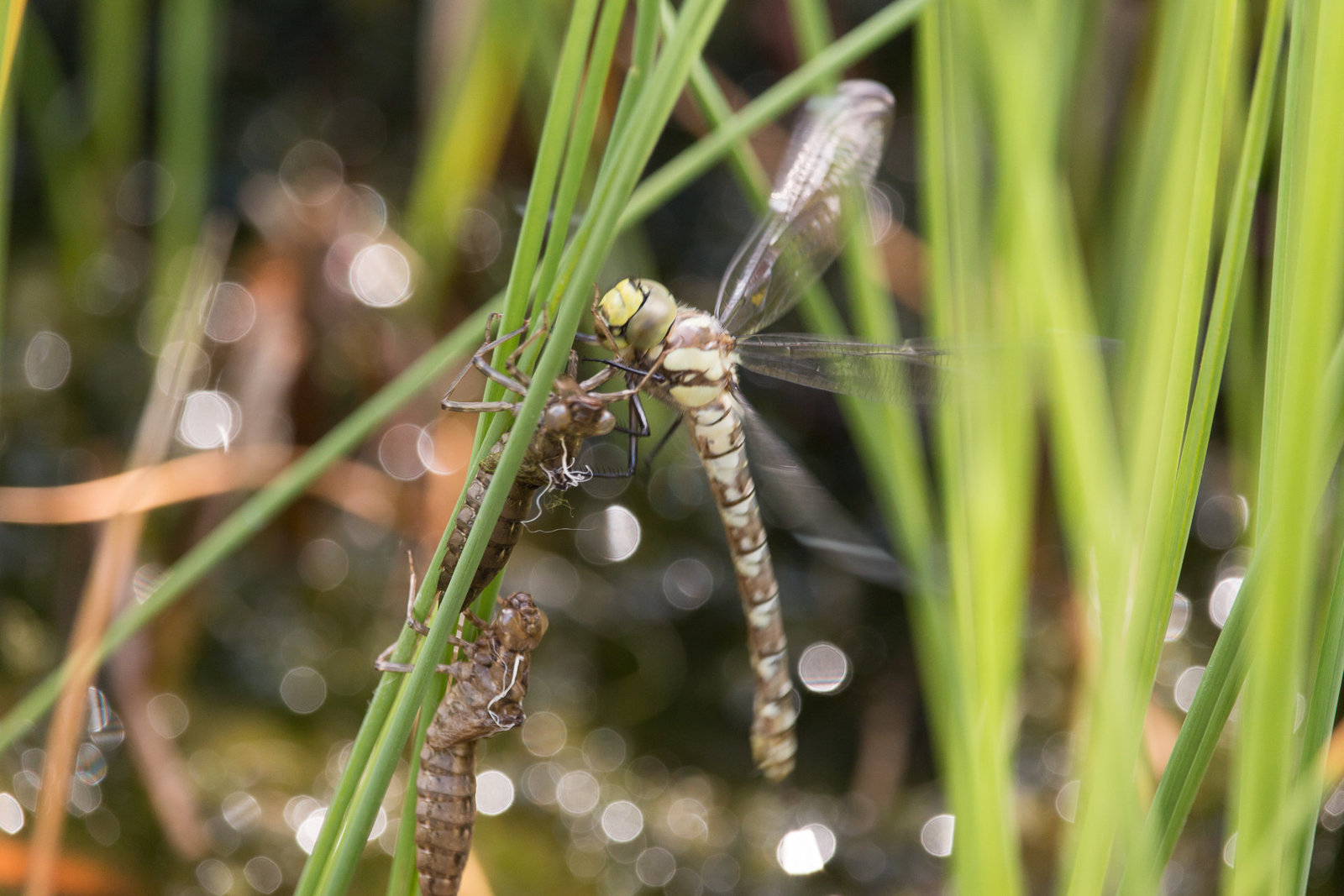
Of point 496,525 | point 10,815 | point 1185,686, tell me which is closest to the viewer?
point 496,525

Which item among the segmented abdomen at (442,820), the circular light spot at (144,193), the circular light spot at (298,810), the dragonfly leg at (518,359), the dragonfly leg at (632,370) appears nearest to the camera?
the dragonfly leg at (518,359)

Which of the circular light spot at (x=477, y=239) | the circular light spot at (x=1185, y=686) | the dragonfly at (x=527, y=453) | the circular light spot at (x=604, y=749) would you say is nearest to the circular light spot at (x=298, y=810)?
the circular light spot at (x=604, y=749)

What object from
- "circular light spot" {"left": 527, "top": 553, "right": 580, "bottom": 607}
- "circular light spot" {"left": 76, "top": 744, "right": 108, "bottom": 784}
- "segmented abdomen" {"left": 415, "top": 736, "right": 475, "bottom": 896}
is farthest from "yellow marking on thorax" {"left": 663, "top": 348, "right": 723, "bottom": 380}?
"circular light spot" {"left": 76, "top": 744, "right": 108, "bottom": 784}

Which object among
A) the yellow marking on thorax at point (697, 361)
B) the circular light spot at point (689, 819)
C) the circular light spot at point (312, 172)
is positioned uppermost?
the circular light spot at point (312, 172)

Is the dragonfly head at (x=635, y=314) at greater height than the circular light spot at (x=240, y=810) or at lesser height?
greater

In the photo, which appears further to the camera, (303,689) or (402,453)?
(402,453)

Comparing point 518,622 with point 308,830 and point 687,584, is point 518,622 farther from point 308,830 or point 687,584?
point 687,584

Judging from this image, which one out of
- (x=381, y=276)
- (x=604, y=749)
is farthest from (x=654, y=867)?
(x=381, y=276)

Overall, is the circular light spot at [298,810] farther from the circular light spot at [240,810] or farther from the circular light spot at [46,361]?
the circular light spot at [46,361]
